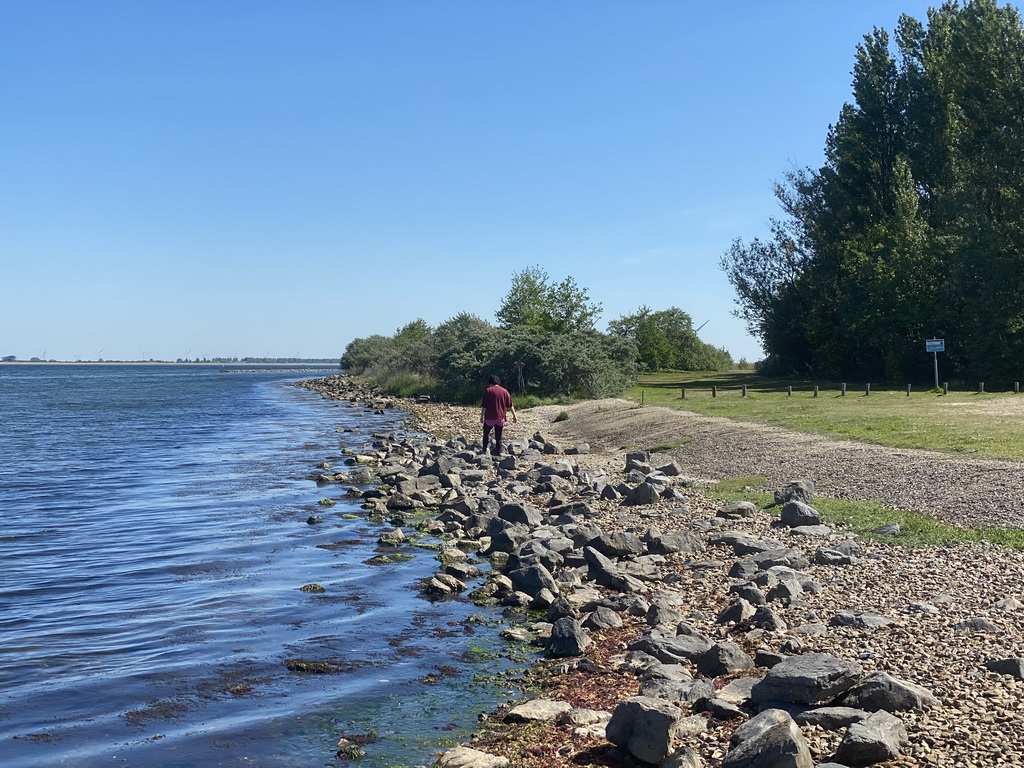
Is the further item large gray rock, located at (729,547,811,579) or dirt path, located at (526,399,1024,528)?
dirt path, located at (526,399,1024,528)

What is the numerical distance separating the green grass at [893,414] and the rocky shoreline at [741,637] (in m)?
5.88

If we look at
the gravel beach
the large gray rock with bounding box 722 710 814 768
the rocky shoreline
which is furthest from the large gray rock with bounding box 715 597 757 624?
the large gray rock with bounding box 722 710 814 768

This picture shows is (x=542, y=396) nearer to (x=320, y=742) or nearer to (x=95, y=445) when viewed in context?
(x=95, y=445)

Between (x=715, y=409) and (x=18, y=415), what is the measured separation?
161 feet

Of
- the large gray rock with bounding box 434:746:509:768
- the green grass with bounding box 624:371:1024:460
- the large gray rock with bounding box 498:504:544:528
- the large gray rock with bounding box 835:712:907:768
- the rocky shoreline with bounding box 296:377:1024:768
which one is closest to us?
the large gray rock with bounding box 835:712:907:768

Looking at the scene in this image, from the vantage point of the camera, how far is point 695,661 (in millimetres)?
9484

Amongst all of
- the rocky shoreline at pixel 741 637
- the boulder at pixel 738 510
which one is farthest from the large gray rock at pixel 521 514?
the boulder at pixel 738 510

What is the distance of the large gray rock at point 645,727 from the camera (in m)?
7.35

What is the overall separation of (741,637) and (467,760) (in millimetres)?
3882

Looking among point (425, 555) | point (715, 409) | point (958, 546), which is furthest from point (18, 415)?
point (958, 546)

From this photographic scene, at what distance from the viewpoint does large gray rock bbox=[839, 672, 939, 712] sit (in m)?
7.32

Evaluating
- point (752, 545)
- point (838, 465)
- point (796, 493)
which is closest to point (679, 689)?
point (752, 545)

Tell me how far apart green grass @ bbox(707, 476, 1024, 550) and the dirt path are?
0.34 metres

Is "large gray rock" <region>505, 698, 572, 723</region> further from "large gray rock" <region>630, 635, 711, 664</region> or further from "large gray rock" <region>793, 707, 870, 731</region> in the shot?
"large gray rock" <region>793, 707, 870, 731</region>
